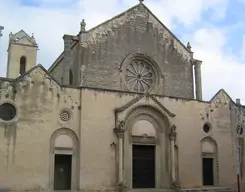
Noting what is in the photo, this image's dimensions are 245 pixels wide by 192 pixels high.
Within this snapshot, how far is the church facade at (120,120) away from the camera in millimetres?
19500

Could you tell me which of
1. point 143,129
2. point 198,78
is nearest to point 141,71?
point 143,129

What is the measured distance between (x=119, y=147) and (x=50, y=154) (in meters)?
4.07

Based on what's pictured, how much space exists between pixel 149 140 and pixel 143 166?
166 cm

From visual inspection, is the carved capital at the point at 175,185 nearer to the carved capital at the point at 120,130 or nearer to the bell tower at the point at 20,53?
the carved capital at the point at 120,130

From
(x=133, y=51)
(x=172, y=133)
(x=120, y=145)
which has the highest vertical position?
(x=133, y=51)

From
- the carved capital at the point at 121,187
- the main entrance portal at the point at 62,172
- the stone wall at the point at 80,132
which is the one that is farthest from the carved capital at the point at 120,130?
the main entrance portal at the point at 62,172

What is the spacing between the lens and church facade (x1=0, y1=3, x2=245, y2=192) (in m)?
19.5

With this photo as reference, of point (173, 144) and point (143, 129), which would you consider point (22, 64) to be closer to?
point (143, 129)

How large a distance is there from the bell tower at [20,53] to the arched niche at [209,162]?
20.0 metres

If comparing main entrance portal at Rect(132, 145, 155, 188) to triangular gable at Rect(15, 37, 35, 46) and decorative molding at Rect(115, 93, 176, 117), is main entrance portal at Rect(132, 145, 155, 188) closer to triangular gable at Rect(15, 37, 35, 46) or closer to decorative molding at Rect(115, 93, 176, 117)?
decorative molding at Rect(115, 93, 176, 117)

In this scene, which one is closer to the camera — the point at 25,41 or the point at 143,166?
the point at 143,166

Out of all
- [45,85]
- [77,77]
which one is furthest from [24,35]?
[45,85]

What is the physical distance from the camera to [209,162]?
81.9 ft

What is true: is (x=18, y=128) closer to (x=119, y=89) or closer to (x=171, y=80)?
(x=119, y=89)
